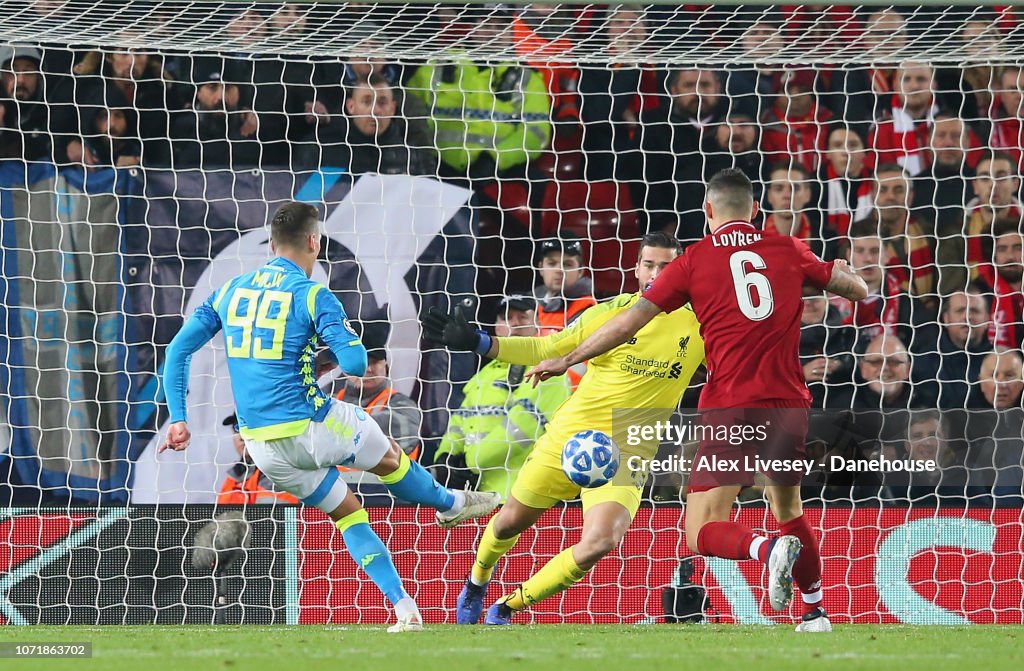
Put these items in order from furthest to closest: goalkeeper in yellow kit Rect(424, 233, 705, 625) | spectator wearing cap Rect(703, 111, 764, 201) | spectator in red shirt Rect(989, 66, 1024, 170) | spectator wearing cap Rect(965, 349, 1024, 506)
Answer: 1. spectator in red shirt Rect(989, 66, 1024, 170)
2. spectator wearing cap Rect(703, 111, 764, 201)
3. spectator wearing cap Rect(965, 349, 1024, 506)
4. goalkeeper in yellow kit Rect(424, 233, 705, 625)

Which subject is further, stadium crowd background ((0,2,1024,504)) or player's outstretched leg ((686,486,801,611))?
stadium crowd background ((0,2,1024,504))

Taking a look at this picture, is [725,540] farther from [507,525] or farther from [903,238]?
[903,238]

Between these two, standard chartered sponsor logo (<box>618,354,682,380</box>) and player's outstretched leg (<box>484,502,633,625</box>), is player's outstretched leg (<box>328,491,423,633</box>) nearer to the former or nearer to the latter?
player's outstretched leg (<box>484,502,633,625</box>)

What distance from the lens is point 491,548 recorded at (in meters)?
6.59

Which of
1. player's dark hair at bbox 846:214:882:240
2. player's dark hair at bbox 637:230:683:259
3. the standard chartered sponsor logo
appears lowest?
the standard chartered sponsor logo

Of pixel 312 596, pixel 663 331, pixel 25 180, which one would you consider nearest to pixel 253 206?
pixel 25 180

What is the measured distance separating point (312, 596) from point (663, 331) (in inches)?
89.1

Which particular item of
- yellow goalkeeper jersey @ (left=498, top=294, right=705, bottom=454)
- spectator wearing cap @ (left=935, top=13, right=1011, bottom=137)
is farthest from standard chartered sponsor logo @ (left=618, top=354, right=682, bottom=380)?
spectator wearing cap @ (left=935, top=13, right=1011, bottom=137)

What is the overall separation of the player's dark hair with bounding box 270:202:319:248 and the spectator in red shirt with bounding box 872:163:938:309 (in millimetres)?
4057

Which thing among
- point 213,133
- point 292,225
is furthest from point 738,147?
point 292,225

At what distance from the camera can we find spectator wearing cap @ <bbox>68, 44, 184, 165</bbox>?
8.54 m

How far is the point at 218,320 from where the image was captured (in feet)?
20.0

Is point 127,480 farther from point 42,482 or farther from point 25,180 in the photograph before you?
point 25,180

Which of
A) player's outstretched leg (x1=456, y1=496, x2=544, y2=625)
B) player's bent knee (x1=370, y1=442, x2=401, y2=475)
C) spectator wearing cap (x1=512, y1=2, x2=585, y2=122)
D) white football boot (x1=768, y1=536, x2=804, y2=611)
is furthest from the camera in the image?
spectator wearing cap (x1=512, y1=2, x2=585, y2=122)
